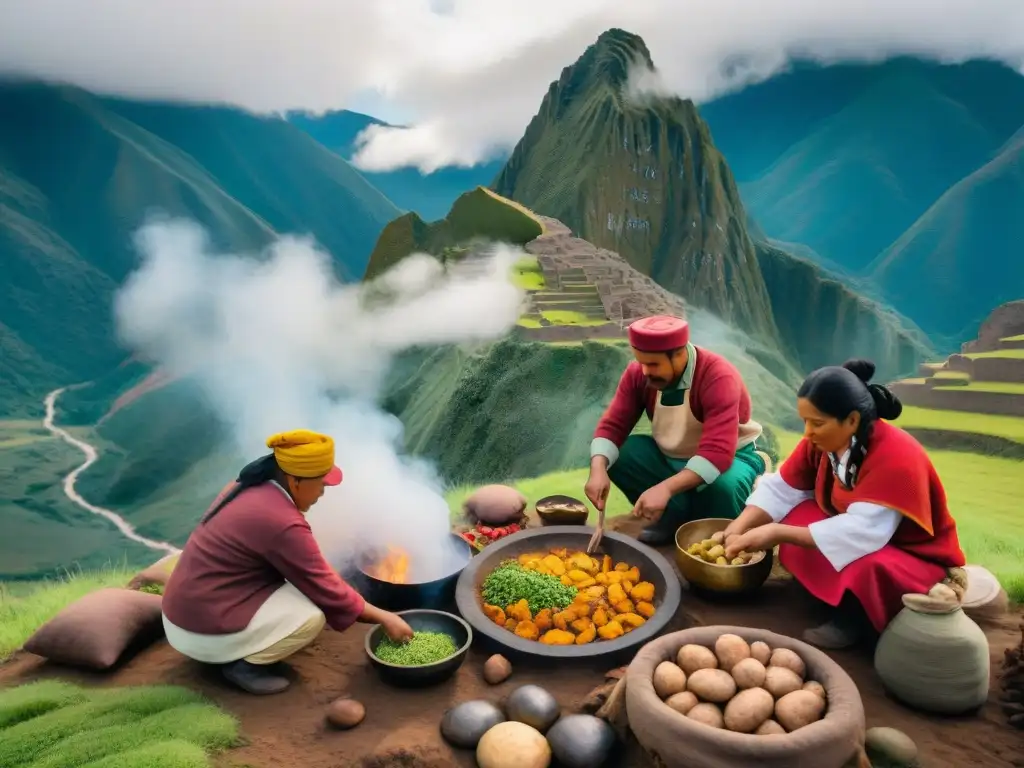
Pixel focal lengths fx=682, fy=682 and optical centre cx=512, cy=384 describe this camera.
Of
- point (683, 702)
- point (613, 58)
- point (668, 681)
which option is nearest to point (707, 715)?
point (683, 702)

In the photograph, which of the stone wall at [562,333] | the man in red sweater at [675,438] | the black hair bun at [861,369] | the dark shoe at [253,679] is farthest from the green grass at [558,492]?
the stone wall at [562,333]

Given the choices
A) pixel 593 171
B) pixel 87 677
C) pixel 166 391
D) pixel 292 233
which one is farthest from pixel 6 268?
pixel 87 677

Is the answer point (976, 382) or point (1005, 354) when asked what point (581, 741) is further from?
point (1005, 354)

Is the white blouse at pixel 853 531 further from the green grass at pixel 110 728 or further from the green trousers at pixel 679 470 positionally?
the green grass at pixel 110 728

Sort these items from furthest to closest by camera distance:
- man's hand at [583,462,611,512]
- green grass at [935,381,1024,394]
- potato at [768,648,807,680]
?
green grass at [935,381,1024,394] → man's hand at [583,462,611,512] → potato at [768,648,807,680]

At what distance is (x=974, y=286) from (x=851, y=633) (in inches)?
1796

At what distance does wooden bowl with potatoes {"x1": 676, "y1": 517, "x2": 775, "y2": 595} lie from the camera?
159 inches

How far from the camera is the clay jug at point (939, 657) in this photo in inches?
122

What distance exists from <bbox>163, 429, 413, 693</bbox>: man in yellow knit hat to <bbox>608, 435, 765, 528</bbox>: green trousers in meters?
2.29

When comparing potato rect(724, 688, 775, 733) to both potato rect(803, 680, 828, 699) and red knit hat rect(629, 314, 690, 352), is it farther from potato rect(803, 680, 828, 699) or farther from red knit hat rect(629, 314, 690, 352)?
red knit hat rect(629, 314, 690, 352)

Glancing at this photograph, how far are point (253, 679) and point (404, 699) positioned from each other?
2.65 feet

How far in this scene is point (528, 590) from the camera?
13.6 ft

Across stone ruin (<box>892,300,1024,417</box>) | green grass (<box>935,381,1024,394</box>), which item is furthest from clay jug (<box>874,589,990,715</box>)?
green grass (<box>935,381,1024,394</box>)

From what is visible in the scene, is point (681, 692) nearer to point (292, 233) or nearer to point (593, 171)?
point (292, 233)
